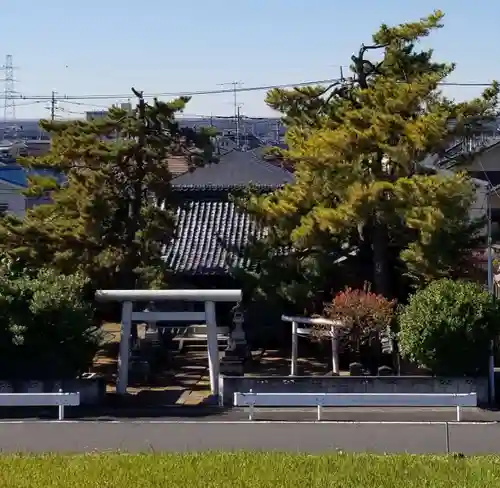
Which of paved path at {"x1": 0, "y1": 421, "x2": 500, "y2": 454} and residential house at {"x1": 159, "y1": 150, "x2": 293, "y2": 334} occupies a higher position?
residential house at {"x1": 159, "y1": 150, "x2": 293, "y2": 334}

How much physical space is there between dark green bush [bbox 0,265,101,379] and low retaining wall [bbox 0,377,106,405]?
337mm

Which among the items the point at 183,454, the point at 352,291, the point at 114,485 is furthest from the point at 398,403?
the point at 114,485

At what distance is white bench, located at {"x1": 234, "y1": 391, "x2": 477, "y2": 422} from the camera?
17250 millimetres

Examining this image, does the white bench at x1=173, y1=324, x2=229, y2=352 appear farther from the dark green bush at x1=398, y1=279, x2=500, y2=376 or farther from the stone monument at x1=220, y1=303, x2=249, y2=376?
the dark green bush at x1=398, y1=279, x2=500, y2=376

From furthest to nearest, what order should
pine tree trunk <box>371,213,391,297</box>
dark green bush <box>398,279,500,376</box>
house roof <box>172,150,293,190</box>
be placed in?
1. house roof <box>172,150,293,190</box>
2. pine tree trunk <box>371,213,391,297</box>
3. dark green bush <box>398,279,500,376</box>

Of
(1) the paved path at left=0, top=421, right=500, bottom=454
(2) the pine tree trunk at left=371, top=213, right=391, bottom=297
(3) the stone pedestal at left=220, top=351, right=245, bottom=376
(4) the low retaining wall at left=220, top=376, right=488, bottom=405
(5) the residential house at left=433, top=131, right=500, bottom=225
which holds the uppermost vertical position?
(5) the residential house at left=433, top=131, right=500, bottom=225

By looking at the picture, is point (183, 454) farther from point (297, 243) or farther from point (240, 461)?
point (297, 243)

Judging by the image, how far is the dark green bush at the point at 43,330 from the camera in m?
18.7

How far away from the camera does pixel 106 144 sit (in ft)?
73.9

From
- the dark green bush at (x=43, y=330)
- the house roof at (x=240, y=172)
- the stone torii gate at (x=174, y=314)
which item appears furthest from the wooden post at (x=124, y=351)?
the house roof at (x=240, y=172)

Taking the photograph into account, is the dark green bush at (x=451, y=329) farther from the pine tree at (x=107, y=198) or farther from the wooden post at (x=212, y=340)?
the pine tree at (x=107, y=198)

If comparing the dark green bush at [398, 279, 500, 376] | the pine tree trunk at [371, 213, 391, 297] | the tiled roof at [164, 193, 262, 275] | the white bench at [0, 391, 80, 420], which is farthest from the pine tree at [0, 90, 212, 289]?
the dark green bush at [398, 279, 500, 376]

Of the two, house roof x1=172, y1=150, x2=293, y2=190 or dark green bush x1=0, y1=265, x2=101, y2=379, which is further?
house roof x1=172, y1=150, x2=293, y2=190

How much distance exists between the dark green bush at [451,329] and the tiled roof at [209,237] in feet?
23.5
